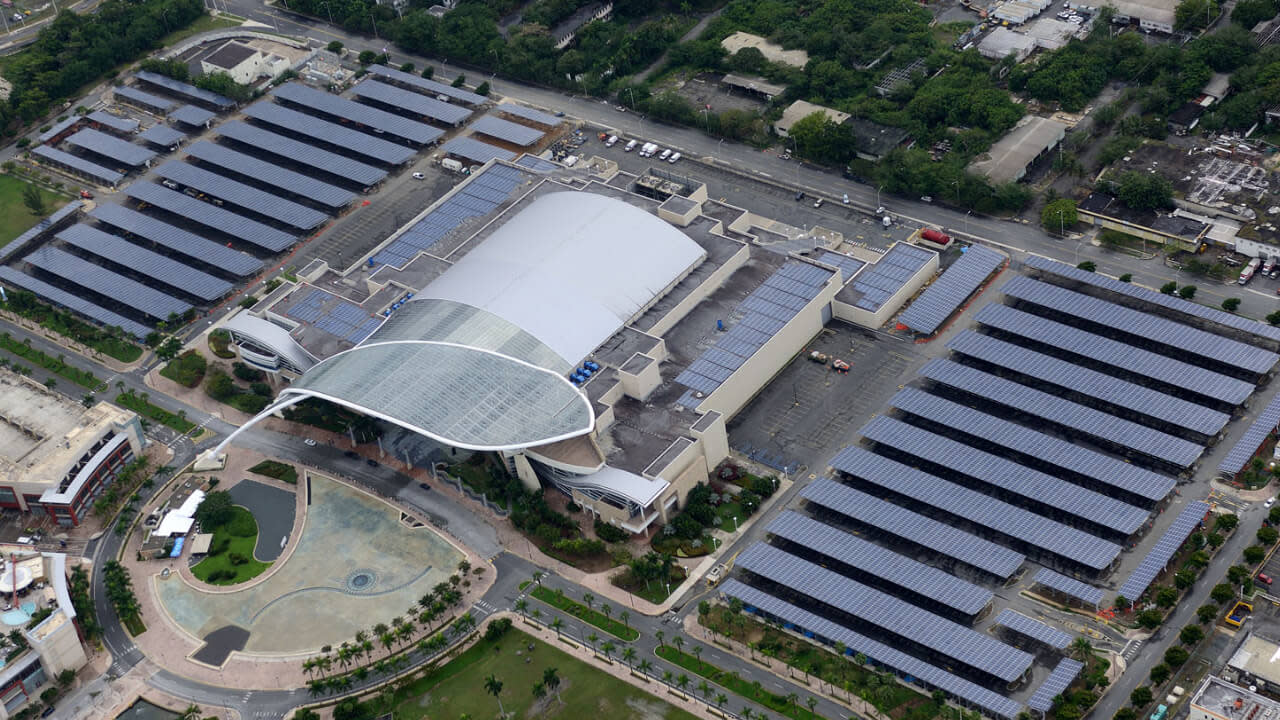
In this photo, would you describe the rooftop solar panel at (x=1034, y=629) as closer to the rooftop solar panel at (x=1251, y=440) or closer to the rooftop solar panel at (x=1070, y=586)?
the rooftop solar panel at (x=1070, y=586)

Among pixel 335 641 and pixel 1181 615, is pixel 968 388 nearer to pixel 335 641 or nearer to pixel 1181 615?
pixel 1181 615

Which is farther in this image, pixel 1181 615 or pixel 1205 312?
pixel 1205 312

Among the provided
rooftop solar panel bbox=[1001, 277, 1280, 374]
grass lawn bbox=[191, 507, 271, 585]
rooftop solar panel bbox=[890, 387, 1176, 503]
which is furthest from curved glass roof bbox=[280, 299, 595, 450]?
rooftop solar panel bbox=[1001, 277, 1280, 374]

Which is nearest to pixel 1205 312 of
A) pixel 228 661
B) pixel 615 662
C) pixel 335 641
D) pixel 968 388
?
pixel 968 388

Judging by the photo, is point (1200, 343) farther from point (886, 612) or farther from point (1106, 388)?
point (886, 612)

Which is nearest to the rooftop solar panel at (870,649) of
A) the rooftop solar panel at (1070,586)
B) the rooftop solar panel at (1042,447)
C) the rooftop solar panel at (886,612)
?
the rooftop solar panel at (886,612)

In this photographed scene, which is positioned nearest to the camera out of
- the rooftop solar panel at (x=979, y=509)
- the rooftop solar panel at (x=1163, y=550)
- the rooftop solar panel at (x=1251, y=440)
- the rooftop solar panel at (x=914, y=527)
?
the rooftop solar panel at (x=1163, y=550)

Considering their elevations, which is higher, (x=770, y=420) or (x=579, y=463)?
(x=770, y=420)

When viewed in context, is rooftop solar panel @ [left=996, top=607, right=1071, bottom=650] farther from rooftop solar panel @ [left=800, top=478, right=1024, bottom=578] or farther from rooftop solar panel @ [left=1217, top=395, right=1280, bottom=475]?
rooftop solar panel @ [left=1217, top=395, right=1280, bottom=475]
